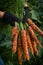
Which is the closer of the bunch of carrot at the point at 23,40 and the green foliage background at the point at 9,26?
the bunch of carrot at the point at 23,40

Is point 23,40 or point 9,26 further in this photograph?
point 9,26

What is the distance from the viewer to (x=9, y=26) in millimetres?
1848

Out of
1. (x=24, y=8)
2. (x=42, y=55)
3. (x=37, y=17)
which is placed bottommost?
(x=42, y=55)

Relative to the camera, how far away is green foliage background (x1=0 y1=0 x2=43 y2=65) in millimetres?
1843

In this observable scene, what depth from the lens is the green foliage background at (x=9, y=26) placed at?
6.05 ft

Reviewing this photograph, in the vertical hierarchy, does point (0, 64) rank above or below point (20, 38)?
below

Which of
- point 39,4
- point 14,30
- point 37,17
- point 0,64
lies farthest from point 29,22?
point 39,4

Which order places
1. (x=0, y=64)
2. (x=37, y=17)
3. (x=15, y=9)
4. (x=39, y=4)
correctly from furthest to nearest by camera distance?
(x=39, y=4) → (x=37, y=17) → (x=15, y=9) → (x=0, y=64)

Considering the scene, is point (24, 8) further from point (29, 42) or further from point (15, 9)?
point (29, 42)

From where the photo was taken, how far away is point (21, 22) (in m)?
1.67

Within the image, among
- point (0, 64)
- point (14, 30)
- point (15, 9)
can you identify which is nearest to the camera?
point (14, 30)

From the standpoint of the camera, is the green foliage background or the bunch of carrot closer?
the bunch of carrot

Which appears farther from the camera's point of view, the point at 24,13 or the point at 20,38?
the point at 24,13

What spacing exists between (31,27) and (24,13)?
168 millimetres
